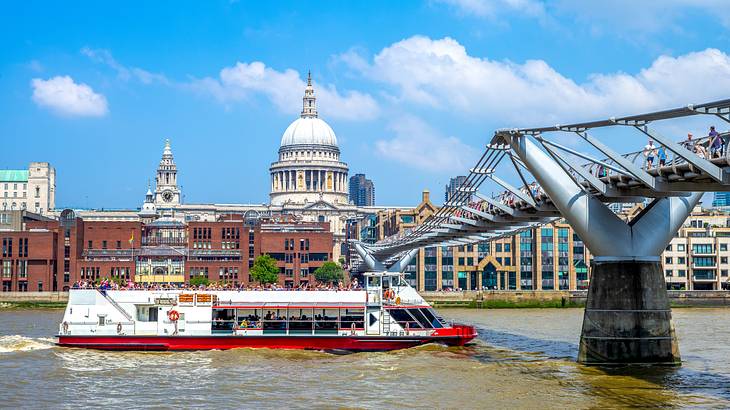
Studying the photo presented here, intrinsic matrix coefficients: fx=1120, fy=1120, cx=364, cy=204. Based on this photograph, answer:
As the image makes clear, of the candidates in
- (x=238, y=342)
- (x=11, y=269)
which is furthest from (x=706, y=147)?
(x=11, y=269)

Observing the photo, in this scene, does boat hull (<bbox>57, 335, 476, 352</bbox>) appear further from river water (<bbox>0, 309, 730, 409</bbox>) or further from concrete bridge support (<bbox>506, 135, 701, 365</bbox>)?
concrete bridge support (<bbox>506, 135, 701, 365</bbox>)

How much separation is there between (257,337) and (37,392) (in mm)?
13422

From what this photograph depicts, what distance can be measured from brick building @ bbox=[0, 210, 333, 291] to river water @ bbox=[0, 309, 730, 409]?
229 ft

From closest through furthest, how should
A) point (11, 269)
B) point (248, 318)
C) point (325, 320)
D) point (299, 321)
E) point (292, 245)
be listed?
point (299, 321)
point (325, 320)
point (248, 318)
point (11, 269)
point (292, 245)

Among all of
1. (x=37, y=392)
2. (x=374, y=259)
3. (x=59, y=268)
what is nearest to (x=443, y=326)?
(x=37, y=392)

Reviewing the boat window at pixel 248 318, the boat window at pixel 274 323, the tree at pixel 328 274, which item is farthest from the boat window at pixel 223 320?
the tree at pixel 328 274

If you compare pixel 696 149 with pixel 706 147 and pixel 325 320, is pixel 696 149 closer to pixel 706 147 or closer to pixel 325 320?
pixel 706 147

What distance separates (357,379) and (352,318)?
10.4 m

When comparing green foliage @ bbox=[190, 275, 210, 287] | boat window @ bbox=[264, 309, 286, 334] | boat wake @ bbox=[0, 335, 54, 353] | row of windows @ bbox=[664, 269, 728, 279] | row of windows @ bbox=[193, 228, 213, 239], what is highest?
row of windows @ bbox=[193, 228, 213, 239]

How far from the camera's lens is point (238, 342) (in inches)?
1864

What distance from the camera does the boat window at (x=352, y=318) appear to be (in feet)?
158

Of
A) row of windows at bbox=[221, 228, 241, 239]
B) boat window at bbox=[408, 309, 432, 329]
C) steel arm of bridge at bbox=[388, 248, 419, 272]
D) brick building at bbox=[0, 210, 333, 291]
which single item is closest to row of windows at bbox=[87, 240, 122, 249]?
brick building at bbox=[0, 210, 333, 291]

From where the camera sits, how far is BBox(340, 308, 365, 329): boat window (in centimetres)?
4822

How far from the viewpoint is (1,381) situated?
37.4 meters
